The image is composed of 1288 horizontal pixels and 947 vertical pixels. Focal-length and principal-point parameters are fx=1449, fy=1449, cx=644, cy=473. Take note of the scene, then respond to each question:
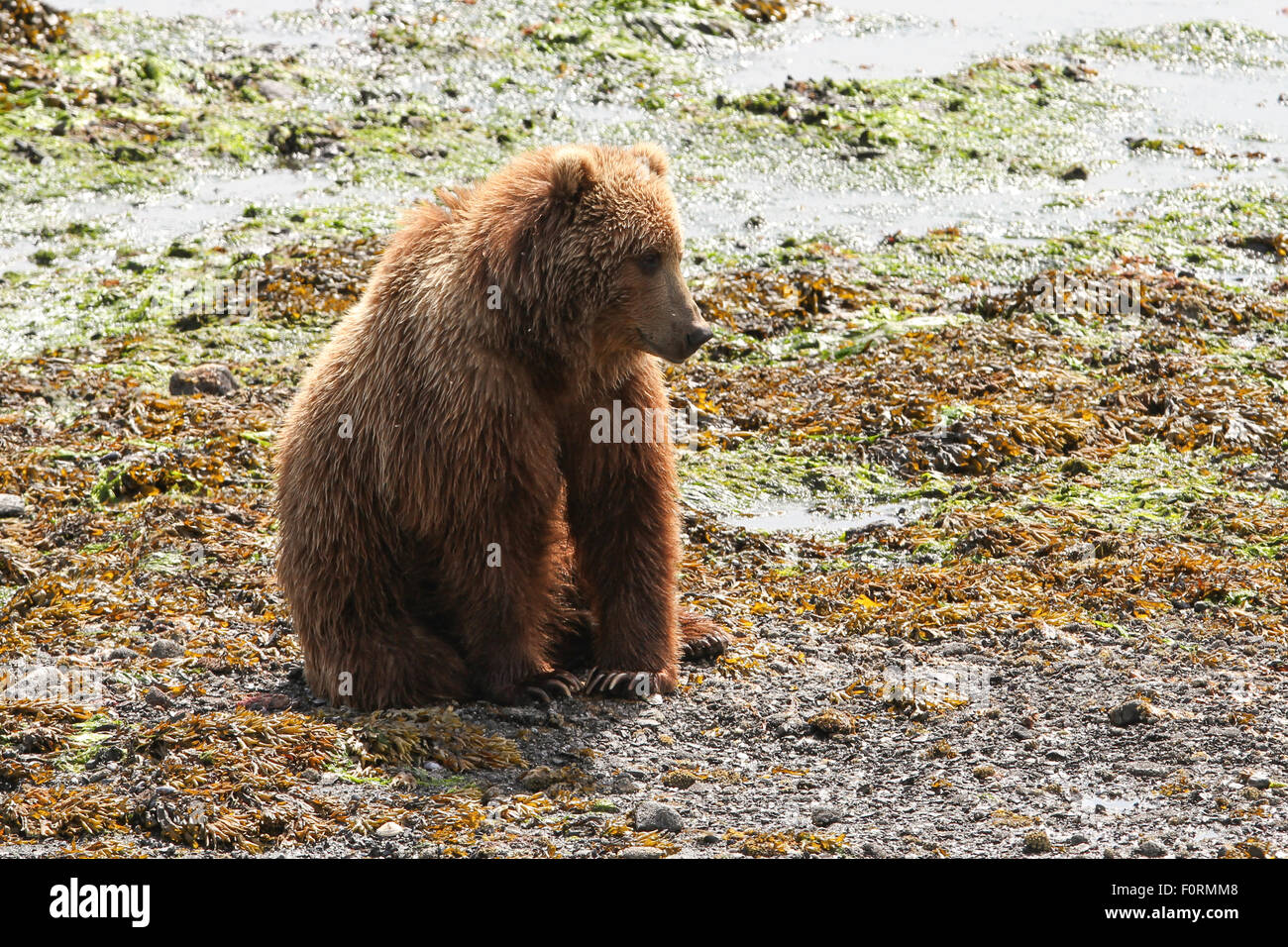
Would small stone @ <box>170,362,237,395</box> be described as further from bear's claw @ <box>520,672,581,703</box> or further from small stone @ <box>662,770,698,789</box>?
small stone @ <box>662,770,698,789</box>

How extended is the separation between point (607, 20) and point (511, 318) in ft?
31.4

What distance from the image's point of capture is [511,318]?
5293 millimetres

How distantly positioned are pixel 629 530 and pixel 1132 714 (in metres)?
1.97

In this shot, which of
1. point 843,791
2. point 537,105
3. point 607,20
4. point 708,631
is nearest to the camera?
point 843,791

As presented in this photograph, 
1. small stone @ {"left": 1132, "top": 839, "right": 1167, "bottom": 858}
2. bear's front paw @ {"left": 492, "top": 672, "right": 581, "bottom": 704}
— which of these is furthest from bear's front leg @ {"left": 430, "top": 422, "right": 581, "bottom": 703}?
small stone @ {"left": 1132, "top": 839, "right": 1167, "bottom": 858}

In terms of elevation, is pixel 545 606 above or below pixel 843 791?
above

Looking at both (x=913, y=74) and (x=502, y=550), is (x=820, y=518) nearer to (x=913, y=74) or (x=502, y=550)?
(x=502, y=550)

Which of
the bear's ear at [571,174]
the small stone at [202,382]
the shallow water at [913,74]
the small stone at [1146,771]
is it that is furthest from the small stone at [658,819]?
the shallow water at [913,74]

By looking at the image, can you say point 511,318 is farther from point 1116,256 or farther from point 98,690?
point 1116,256

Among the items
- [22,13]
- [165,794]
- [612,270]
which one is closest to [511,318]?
[612,270]

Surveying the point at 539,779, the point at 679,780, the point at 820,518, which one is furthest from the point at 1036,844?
the point at 820,518

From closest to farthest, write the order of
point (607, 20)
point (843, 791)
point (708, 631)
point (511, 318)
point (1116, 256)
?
1. point (843, 791)
2. point (511, 318)
3. point (708, 631)
4. point (1116, 256)
5. point (607, 20)

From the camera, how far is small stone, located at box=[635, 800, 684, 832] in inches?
178

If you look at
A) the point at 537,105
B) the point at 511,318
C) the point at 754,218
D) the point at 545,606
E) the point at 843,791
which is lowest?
the point at 843,791
